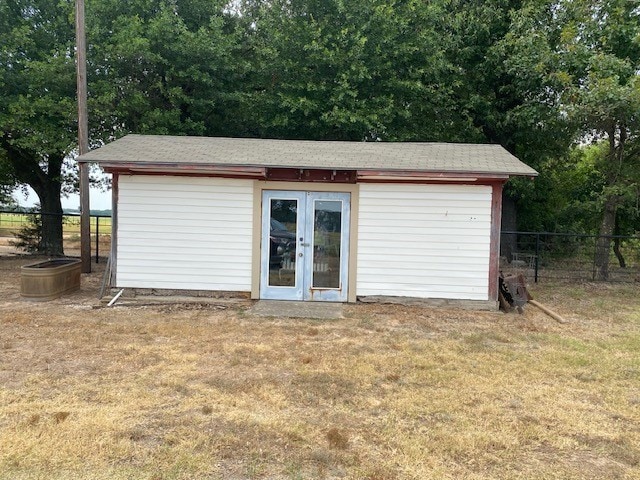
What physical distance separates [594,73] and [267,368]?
1054 centimetres

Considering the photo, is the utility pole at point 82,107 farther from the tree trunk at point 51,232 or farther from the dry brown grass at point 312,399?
the tree trunk at point 51,232

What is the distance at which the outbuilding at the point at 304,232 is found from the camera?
8344mm

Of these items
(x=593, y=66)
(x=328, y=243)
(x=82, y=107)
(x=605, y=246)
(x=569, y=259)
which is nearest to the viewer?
(x=328, y=243)

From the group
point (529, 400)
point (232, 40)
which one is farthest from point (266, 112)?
point (529, 400)

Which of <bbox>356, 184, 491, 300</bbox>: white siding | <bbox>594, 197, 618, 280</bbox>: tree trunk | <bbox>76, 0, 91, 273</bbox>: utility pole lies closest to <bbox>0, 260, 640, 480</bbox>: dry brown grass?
<bbox>356, 184, 491, 300</bbox>: white siding

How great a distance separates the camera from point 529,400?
4.20 metres

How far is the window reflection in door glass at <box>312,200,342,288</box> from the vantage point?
27.9 feet

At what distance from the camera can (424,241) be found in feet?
27.6

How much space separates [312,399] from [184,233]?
5247 millimetres

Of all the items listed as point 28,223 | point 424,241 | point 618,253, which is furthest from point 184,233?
point 618,253

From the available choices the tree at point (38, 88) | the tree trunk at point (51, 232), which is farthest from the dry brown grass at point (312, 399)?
the tree trunk at point (51, 232)

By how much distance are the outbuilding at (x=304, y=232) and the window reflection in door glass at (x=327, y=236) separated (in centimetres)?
2

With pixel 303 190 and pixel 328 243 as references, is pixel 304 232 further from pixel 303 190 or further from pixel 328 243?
pixel 303 190

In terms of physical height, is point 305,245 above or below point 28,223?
below
